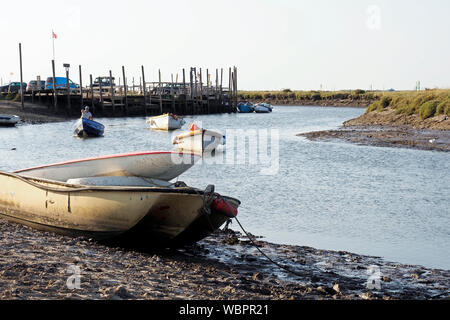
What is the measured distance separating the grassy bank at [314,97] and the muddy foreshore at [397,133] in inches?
2269

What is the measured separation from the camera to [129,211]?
9172 mm

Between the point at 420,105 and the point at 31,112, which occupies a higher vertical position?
the point at 420,105

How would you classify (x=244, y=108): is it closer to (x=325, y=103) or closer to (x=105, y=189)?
(x=325, y=103)

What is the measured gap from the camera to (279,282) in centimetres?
808

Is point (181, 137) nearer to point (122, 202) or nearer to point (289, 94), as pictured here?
point (122, 202)

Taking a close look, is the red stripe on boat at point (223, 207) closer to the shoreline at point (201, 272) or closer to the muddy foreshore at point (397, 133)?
the shoreline at point (201, 272)

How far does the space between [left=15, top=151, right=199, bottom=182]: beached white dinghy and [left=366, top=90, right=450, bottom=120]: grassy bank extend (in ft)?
97.7

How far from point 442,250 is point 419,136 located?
22816 millimetres

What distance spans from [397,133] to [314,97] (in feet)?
259

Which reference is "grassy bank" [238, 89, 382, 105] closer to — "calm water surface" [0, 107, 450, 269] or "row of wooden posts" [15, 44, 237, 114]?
"row of wooden posts" [15, 44, 237, 114]

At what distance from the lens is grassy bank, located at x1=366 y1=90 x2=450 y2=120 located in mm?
38219

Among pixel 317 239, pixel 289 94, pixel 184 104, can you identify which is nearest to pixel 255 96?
pixel 289 94

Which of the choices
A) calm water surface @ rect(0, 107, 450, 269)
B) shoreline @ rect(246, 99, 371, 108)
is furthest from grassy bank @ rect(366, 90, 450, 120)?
shoreline @ rect(246, 99, 371, 108)

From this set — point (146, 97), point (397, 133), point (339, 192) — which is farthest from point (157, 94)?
point (339, 192)
